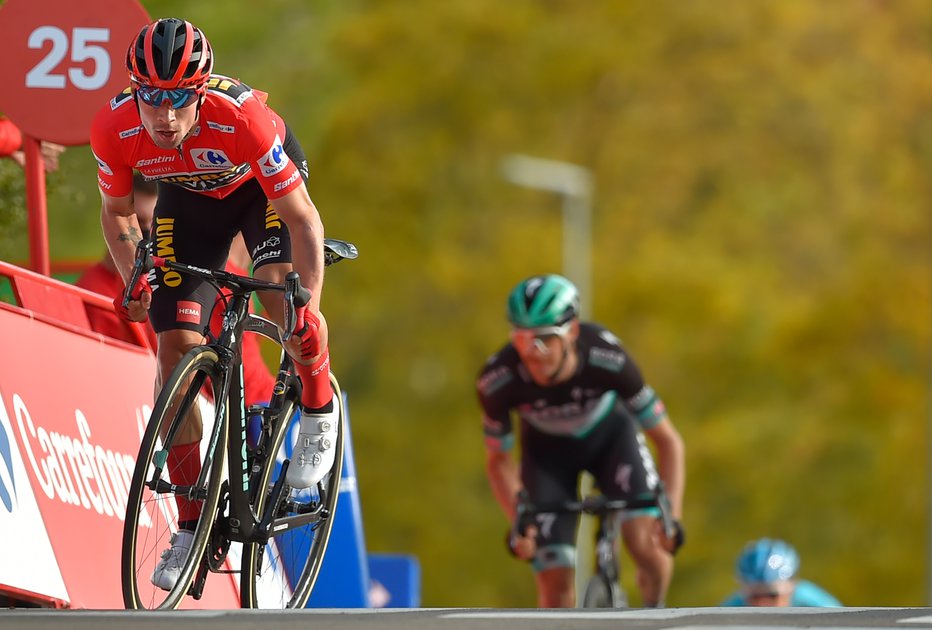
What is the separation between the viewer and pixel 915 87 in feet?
115

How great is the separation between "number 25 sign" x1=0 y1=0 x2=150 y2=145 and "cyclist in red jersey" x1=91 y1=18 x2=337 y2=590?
2.40m

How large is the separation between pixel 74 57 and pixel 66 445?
8.13 ft

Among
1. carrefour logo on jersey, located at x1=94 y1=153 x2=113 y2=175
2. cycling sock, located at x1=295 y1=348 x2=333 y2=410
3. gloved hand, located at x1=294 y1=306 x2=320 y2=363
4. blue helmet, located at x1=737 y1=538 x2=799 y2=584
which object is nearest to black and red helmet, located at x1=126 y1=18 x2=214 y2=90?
carrefour logo on jersey, located at x1=94 y1=153 x2=113 y2=175

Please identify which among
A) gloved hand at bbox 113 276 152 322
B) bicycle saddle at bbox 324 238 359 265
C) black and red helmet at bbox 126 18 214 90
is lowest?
gloved hand at bbox 113 276 152 322

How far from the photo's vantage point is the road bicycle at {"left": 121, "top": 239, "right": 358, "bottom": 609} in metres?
6.63

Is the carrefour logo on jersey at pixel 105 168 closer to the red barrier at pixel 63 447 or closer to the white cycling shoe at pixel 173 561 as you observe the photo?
the red barrier at pixel 63 447

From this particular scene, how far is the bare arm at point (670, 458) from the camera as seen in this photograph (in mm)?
11000

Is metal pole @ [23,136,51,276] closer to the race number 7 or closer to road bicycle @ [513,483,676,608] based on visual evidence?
the race number 7

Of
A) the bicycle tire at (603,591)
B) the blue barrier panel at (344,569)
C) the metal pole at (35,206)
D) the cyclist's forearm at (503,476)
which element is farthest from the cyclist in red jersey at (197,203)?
the cyclist's forearm at (503,476)

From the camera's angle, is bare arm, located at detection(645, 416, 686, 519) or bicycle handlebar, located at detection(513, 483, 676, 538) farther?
bare arm, located at detection(645, 416, 686, 519)

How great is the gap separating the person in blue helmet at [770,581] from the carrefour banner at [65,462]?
528 cm

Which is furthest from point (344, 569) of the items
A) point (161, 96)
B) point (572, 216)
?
point (572, 216)

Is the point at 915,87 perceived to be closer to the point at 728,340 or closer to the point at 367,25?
the point at 728,340

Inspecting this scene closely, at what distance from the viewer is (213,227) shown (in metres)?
7.46
